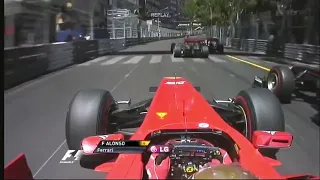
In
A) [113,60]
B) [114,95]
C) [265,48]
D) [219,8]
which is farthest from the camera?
[113,60]

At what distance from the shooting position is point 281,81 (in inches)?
222

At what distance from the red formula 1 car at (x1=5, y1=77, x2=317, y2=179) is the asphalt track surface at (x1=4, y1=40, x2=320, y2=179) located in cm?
42

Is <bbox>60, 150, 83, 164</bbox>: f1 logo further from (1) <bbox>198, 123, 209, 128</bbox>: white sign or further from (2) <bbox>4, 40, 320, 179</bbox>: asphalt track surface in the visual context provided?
(1) <bbox>198, 123, 209, 128</bbox>: white sign

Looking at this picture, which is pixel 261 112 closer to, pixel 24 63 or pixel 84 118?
pixel 84 118

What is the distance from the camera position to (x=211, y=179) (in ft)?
5.06

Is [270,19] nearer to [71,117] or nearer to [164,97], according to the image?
[164,97]

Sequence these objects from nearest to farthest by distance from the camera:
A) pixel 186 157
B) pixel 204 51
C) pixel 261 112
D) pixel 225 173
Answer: pixel 225 173, pixel 186 157, pixel 261 112, pixel 204 51

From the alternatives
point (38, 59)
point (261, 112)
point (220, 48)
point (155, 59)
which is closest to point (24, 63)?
point (38, 59)

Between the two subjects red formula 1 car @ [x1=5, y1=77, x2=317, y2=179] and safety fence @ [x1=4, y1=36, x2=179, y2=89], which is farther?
safety fence @ [x1=4, y1=36, x2=179, y2=89]

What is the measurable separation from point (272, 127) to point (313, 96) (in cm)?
313

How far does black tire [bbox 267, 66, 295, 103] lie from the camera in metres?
5.66

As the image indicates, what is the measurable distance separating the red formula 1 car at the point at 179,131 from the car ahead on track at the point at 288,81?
1669mm

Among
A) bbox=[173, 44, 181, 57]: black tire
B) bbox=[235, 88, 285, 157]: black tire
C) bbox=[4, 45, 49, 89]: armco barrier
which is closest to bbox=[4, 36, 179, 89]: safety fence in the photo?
bbox=[4, 45, 49, 89]: armco barrier

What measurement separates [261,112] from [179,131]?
1050 mm
